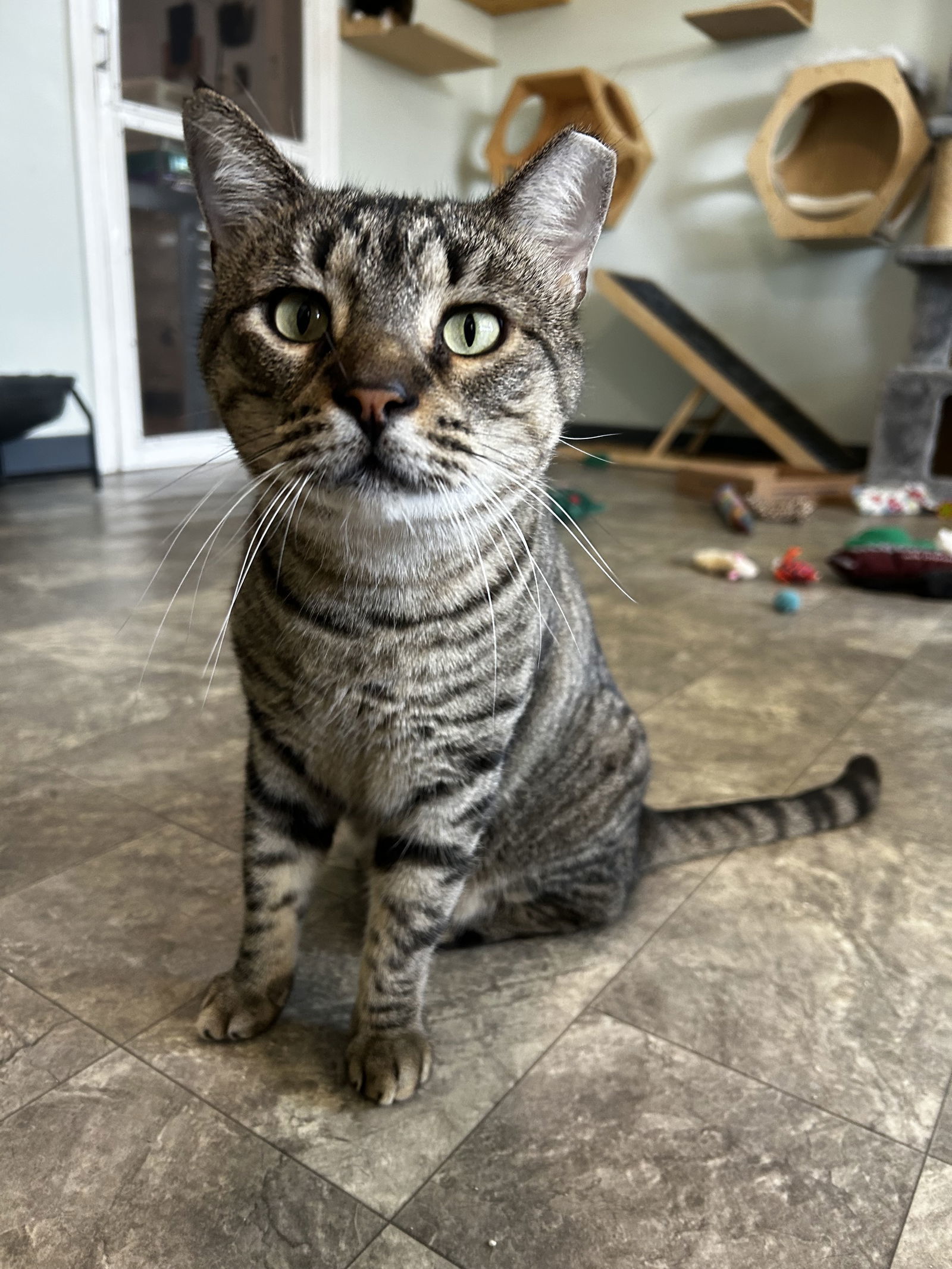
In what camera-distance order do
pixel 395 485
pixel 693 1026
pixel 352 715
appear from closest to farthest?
pixel 395 485, pixel 352 715, pixel 693 1026

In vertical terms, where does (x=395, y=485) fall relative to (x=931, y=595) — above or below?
above

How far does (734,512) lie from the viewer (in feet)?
12.6

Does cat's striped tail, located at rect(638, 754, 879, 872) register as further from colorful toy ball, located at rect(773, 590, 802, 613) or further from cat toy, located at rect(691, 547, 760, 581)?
cat toy, located at rect(691, 547, 760, 581)

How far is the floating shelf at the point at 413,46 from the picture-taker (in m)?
5.09

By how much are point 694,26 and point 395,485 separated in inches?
230

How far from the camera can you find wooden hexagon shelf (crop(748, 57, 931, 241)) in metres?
4.60

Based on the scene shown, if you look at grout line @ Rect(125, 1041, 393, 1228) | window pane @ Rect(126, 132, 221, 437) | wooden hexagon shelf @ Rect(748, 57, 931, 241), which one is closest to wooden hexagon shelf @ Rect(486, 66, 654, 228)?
wooden hexagon shelf @ Rect(748, 57, 931, 241)

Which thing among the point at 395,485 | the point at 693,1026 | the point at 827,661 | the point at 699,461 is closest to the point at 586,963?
the point at 693,1026

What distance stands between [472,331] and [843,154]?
5.49 metres

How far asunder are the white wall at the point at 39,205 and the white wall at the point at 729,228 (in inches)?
118

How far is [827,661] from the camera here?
2346 mm

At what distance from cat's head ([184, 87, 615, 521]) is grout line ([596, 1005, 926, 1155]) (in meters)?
0.66

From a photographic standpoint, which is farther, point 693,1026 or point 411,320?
point 693,1026

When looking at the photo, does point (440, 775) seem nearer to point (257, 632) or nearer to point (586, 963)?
point (257, 632)
